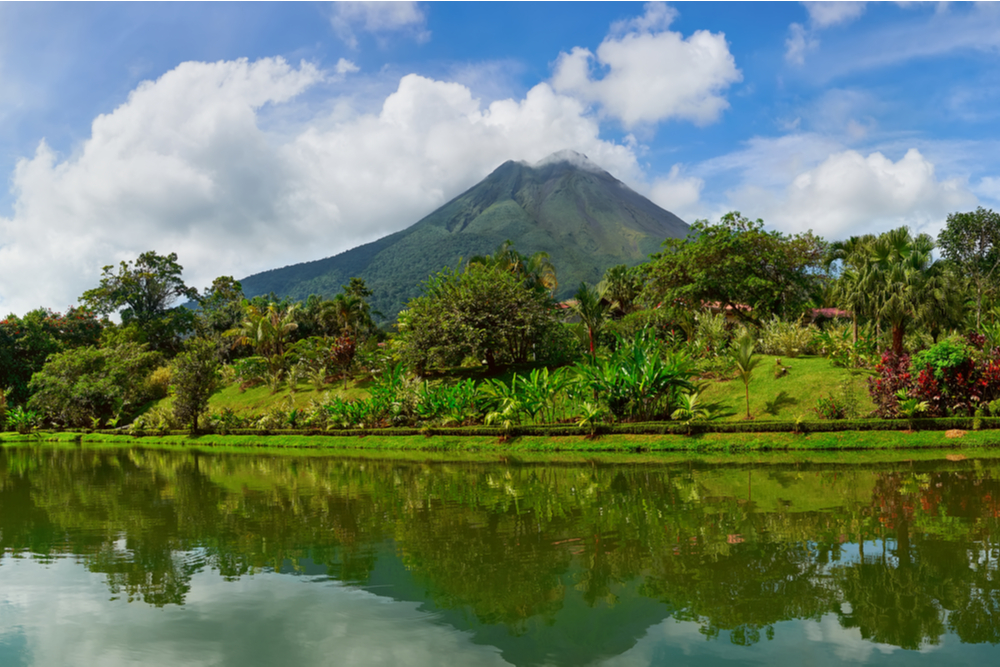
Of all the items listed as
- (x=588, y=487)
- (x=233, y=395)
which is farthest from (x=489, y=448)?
(x=233, y=395)

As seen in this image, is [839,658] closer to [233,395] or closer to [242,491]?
[242,491]

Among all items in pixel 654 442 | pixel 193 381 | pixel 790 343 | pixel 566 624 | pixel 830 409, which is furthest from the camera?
pixel 193 381

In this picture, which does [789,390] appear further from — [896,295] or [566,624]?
[566,624]

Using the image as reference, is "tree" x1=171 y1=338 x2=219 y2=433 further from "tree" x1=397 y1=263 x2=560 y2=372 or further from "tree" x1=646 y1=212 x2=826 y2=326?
"tree" x1=646 y1=212 x2=826 y2=326

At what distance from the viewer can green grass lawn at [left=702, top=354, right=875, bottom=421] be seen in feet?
59.6

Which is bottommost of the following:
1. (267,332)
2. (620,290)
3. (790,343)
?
(790,343)

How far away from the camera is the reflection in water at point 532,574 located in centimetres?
514

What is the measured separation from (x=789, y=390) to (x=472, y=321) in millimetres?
13679

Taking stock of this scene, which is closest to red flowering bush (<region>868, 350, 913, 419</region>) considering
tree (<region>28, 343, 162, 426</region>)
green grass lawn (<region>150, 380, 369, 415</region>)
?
green grass lawn (<region>150, 380, 369, 415</region>)

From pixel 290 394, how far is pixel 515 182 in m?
146

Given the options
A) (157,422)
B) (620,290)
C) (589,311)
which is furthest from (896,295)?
(157,422)

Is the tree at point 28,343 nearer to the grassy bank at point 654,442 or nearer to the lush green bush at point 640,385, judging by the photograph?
the grassy bank at point 654,442

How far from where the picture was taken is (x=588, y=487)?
12.1m

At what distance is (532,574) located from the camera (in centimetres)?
671
